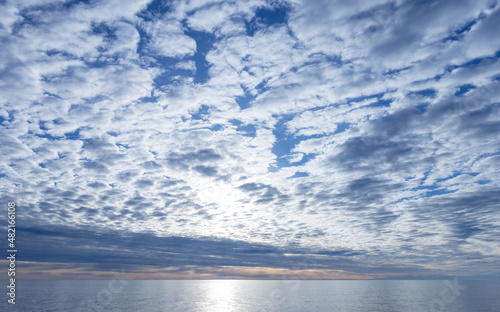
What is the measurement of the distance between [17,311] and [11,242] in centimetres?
9364

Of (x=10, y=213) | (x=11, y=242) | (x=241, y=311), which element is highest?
(x=10, y=213)

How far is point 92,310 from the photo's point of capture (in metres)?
105

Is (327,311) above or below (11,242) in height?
below

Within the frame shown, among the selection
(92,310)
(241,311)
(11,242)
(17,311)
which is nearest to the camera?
(11,242)

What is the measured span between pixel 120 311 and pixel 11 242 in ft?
279

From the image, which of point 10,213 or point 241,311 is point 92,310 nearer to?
point 241,311

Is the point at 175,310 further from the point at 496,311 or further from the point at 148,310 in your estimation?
the point at 496,311

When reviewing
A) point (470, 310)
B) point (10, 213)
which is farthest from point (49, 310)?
point (470, 310)

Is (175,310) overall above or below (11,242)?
below

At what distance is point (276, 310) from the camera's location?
109 meters

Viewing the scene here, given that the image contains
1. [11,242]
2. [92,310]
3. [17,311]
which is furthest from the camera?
[92,310]

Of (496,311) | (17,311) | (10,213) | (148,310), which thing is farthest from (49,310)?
(496,311)

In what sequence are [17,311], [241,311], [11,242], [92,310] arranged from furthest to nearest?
[241,311]
[92,310]
[17,311]
[11,242]

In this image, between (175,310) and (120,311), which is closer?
(120,311)
